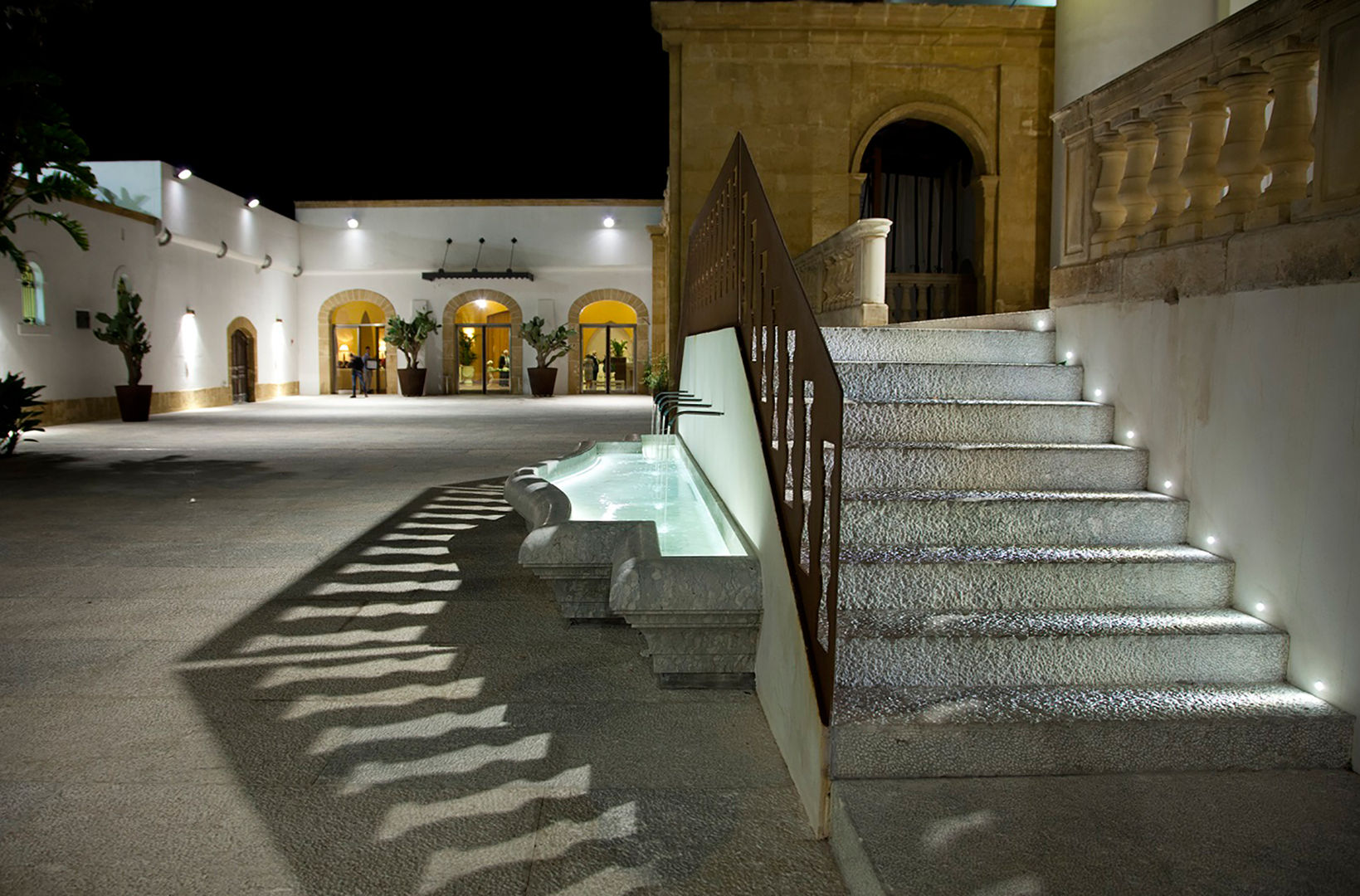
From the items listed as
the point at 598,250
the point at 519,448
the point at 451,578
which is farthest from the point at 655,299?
the point at 451,578

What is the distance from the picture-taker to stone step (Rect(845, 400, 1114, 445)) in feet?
13.1

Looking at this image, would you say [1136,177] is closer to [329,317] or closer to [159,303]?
[159,303]

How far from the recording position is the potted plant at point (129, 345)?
1667 cm

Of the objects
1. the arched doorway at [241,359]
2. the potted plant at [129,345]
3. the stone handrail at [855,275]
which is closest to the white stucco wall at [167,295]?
the arched doorway at [241,359]

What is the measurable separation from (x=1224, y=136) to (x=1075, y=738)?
252 cm

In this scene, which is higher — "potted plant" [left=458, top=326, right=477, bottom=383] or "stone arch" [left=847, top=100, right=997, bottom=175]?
"stone arch" [left=847, top=100, right=997, bottom=175]

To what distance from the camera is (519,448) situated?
11594 millimetres

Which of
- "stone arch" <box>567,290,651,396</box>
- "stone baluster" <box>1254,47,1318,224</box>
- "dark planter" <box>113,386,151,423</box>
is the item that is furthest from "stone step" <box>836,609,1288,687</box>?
"stone arch" <box>567,290,651,396</box>

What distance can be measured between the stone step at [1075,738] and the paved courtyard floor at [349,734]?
31cm

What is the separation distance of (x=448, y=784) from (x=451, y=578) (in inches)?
102

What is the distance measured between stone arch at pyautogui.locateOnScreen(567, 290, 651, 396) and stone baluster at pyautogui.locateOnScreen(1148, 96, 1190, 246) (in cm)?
2431

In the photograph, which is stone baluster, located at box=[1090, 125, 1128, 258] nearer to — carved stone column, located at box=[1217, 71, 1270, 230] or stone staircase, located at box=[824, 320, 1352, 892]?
stone staircase, located at box=[824, 320, 1352, 892]

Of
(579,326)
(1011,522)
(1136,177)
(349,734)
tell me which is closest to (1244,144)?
(1136,177)

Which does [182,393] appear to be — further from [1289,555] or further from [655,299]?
[1289,555]
